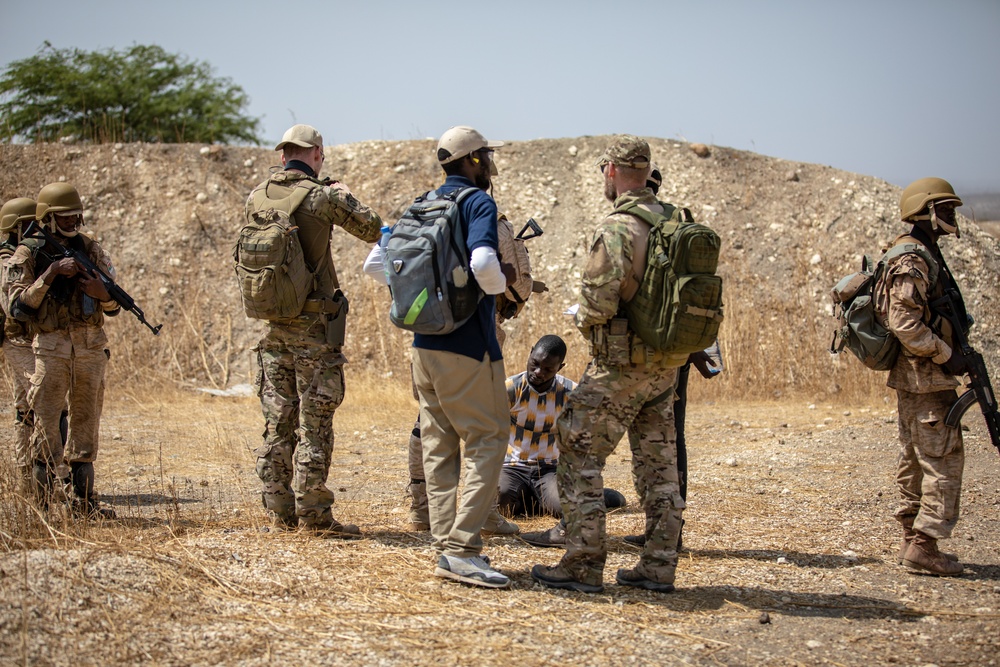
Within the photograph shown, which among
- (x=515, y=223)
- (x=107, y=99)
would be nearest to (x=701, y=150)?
(x=515, y=223)

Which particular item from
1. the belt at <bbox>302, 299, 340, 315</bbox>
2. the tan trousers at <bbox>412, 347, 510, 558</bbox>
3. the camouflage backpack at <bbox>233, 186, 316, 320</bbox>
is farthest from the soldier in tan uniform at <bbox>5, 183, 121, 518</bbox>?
the tan trousers at <bbox>412, 347, 510, 558</bbox>

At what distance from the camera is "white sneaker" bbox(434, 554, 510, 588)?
4617mm

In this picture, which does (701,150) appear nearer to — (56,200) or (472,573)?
(56,200)

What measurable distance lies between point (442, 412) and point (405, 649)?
121 cm

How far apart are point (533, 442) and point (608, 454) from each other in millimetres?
2201

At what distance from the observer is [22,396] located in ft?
21.1

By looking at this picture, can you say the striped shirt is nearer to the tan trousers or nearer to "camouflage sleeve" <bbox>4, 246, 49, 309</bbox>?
the tan trousers

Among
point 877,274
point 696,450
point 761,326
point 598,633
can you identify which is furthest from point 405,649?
point 761,326

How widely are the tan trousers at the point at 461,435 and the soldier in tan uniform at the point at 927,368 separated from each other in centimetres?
236

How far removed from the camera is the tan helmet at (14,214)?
20.8 feet

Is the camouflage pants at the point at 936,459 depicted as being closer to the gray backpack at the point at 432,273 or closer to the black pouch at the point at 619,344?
the black pouch at the point at 619,344

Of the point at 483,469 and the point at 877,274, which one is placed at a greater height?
the point at 877,274

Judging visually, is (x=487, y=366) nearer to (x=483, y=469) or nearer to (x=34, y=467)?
(x=483, y=469)

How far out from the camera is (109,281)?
20.7ft
